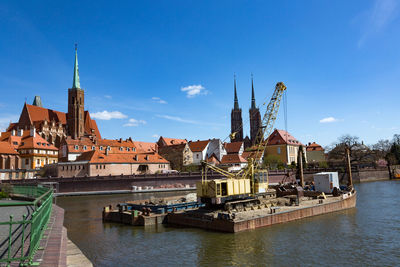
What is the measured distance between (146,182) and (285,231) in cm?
4643

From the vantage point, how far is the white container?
1704 inches

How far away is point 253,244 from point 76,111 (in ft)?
322

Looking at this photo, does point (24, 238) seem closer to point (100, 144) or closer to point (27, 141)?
point (100, 144)

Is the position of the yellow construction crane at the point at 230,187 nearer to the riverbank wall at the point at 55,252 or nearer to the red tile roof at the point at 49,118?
the riverbank wall at the point at 55,252

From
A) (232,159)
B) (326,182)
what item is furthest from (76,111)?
(326,182)

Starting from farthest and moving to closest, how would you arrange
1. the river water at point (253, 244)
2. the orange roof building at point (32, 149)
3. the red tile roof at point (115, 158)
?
the orange roof building at point (32, 149), the red tile roof at point (115, 158), the river water at point (253, 244)

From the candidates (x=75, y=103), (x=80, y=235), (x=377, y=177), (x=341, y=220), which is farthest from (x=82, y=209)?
(x=377, y=177)

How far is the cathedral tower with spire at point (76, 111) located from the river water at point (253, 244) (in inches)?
3204

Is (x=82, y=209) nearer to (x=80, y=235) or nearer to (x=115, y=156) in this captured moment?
(x=80, y=235)

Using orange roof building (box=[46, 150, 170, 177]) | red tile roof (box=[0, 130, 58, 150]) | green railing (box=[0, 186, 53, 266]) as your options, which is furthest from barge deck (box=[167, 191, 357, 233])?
red tile roof (box=[0, 130, 58, 150])

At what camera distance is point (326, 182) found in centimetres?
4359

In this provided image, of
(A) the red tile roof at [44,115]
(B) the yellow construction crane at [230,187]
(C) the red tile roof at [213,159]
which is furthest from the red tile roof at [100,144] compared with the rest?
(B) the yellow construction crane at [230,187]

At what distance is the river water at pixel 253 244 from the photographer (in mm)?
18734

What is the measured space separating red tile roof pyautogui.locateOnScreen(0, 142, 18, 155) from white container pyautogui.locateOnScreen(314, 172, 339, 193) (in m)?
74.1
